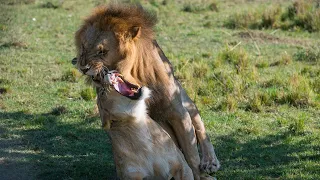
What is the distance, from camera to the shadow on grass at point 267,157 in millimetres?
6793

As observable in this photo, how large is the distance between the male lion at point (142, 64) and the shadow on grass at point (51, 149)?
3.32 feet

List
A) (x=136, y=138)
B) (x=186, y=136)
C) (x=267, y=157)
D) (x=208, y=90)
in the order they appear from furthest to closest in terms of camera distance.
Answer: (x=208, y=90)
(x=267, y=157)
(x=186, y=136)
(x=136, y=138)

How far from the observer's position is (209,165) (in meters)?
6.20


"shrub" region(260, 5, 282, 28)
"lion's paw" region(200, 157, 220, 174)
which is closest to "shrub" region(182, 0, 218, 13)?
"shrub" region(260, 5, 282, 28)

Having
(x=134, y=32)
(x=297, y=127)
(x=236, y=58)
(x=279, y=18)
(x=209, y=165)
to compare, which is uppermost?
(x=134, y=32)

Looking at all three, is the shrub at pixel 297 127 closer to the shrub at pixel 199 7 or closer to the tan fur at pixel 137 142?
the tan fur at pixel 137 142

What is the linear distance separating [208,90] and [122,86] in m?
5.19

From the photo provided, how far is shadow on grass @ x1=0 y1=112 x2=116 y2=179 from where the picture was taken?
6.79 metres

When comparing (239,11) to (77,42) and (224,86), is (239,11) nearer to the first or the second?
(224,86)

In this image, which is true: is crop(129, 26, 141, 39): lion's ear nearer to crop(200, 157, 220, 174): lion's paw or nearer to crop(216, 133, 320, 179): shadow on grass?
crop(200, 157, 220, 174): lion's paw

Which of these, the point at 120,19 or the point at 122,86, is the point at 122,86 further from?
the point at 120,19

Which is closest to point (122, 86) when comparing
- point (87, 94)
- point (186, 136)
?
point (186, 136)

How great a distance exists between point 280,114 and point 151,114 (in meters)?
3.74

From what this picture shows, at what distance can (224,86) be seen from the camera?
1028 cm
